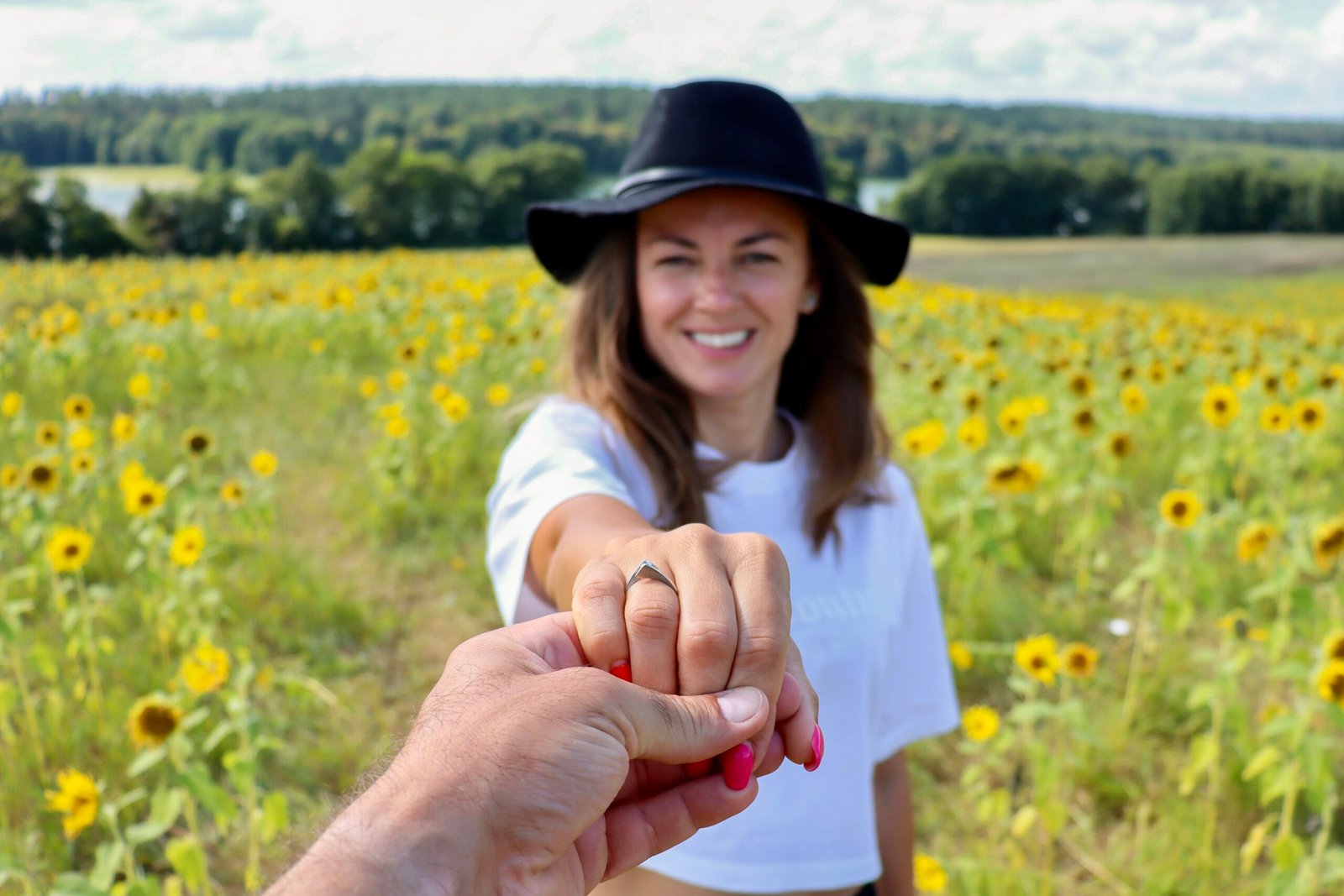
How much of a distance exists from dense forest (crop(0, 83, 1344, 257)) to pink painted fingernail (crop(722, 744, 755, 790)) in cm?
1943

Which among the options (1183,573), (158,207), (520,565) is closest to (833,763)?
(520,565)

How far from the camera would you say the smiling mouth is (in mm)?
1791

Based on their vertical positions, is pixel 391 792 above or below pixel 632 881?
above

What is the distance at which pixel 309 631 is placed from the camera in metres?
3.50

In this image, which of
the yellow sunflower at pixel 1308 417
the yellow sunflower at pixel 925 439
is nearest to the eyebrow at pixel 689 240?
the yellow sunflower at pixel 925 439

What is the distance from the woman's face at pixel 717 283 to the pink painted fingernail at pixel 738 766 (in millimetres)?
1003

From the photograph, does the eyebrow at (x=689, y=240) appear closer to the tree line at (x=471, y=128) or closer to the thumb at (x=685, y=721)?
the thumb at (x=685, y=721)

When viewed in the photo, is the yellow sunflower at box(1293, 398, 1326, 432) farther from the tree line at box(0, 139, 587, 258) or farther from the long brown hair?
the tree line at box(0, 139, 587, 258)

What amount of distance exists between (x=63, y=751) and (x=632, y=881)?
6.15ft

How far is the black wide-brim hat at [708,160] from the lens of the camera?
170cm

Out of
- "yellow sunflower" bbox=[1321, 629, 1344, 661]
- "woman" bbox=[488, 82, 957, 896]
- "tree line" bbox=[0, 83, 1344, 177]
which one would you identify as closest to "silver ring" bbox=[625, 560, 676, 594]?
"woman" bbox=[488, 82, 957, 896]

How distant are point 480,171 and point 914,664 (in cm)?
4367

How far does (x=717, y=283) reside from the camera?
1760mm

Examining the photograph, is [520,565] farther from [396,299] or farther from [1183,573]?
[396,299]
